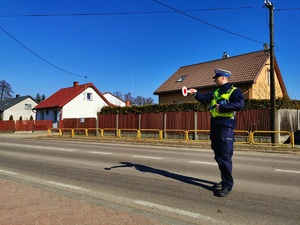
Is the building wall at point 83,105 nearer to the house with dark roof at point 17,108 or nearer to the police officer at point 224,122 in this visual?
the house with dark roof at point 17,108

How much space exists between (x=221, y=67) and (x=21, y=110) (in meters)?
45.9

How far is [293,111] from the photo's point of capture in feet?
62.6

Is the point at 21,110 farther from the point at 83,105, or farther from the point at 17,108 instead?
the point at 83,105

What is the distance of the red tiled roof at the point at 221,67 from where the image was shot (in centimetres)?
2688

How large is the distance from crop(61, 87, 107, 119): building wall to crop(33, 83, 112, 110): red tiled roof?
0.52 m

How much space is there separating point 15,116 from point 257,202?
62929 mm

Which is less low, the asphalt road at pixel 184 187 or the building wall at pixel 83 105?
the building wall at pixel 83 105

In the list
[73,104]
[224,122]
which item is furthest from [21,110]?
[224,122]

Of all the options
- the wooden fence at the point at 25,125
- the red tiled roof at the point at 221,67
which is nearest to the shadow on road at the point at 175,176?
the red tiled roof at the point at 221,67

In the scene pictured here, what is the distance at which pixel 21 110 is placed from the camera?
205 ft

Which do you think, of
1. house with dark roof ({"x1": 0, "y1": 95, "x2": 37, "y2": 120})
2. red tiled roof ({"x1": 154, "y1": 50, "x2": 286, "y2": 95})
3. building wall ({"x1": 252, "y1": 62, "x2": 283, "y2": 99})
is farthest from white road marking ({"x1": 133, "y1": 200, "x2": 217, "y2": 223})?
house with dark roof ({"x1": 0, "y1": 95, "x2": 37, "y2": 120})

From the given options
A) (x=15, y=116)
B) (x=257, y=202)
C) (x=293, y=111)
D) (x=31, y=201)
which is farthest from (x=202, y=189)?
(x=15, y=116)

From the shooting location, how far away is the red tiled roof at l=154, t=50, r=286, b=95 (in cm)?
2688

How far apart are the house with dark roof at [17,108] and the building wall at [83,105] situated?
22.5m
